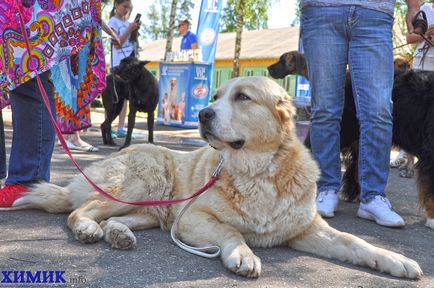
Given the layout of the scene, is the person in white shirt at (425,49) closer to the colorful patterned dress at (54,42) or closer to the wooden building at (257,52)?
the colorful patterned dress at (54,42)

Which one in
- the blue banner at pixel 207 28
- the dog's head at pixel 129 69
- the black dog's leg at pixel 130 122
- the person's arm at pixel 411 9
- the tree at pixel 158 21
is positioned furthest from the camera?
the tree at pixel 158 21

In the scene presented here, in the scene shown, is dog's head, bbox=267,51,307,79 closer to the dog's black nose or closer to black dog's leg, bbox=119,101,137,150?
black dog's leg, bbox=119,101,137,150

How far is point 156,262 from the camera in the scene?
8.24ft

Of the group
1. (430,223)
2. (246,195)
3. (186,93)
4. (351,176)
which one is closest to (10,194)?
(246,195)

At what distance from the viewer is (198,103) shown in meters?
13.6

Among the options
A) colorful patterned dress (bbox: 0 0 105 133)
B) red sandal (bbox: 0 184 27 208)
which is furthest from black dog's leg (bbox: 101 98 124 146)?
red sandal (bbox: 0 184 27 208)

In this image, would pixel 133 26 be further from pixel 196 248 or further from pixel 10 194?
pixel 196 248

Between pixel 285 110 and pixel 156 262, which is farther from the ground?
pixel 285 110

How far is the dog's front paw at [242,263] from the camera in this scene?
234cm

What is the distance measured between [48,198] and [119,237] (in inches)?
36.4

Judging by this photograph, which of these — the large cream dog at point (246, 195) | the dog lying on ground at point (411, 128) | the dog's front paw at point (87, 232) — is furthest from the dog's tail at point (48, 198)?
the dog lying on ground at point (411, 128)

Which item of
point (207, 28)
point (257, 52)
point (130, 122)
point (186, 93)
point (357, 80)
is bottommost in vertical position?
point (130, 122)

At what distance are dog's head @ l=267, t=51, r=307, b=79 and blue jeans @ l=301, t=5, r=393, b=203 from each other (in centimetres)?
383

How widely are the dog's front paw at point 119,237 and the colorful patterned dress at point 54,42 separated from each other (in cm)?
139
